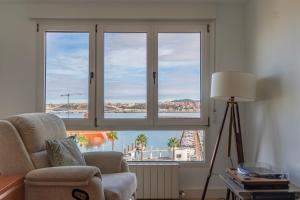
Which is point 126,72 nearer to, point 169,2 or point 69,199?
point 169,2

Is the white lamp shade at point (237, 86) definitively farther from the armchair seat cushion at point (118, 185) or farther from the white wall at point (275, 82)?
the armchair seat cushion at point (118, 185)

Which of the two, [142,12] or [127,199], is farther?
[142,12]

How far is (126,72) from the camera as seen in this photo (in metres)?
4.14

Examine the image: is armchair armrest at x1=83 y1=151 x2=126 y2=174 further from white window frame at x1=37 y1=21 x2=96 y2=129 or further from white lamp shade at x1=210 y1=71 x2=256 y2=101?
white lamp shade at x1=210 y1=71 x2=256 y2=101

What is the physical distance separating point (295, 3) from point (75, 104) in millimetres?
2580

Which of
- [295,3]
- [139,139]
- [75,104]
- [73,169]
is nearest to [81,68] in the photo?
[75,104]

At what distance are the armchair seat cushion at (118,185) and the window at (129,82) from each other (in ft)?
3.59

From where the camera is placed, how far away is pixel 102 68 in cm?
410

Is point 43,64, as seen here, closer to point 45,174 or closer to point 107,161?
point 107,161

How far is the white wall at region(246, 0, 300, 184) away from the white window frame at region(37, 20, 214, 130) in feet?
1.67

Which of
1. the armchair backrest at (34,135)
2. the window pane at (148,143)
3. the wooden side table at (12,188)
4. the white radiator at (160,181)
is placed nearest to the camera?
the wooden side table at (12,188)

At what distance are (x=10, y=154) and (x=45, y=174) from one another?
0.33 m

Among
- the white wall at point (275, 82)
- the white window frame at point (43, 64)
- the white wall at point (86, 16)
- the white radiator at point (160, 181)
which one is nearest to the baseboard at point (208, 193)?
the white wall at point (86, 16)

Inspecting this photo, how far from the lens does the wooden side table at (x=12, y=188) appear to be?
2.15 m
